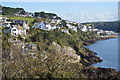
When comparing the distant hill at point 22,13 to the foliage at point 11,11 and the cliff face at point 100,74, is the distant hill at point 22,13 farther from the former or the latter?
the cliff face at point 100,74

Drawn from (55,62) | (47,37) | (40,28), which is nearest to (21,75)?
(55,62)

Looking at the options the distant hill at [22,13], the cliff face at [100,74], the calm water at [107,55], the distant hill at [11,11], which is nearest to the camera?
the cliff face at [100,74]

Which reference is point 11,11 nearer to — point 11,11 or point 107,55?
point 11,11

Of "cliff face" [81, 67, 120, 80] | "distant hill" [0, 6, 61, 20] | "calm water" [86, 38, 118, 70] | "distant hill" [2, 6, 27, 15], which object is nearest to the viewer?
"cliff face" [81, 67, 120, 80]

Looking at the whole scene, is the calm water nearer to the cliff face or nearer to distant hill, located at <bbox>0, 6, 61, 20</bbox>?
the cliff face

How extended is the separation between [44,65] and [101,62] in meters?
12.9

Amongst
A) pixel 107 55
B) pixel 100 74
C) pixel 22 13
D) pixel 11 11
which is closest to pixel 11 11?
pixel 11 11

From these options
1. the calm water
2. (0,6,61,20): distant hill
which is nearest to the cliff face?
the calm water

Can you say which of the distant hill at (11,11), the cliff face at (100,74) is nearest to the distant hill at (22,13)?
the distant hill at (11,11)

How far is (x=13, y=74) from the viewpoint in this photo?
24.5ft

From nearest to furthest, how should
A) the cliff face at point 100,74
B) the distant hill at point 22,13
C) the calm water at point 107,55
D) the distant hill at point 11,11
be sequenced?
the cliff face at point 100,74 → the calm water at point 107,55 → the distant hill at point 11,11 → the distant hill at point 22,13

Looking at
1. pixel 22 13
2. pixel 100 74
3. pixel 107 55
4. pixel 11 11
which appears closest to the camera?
pixel 100 74

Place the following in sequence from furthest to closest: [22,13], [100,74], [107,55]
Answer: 1. [22,13]
2. [107,55]
3. [100,74]

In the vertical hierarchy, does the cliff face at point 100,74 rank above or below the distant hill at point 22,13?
above
